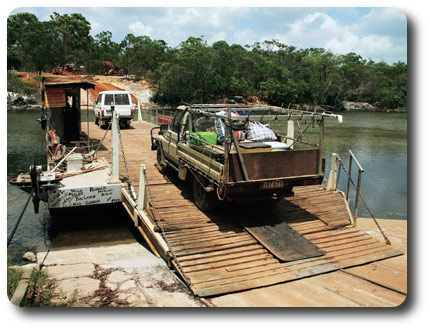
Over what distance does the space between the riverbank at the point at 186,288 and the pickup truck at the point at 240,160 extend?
1823mm

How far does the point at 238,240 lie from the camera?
24.6ft

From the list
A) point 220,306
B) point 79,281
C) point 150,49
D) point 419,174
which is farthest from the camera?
point 150,49

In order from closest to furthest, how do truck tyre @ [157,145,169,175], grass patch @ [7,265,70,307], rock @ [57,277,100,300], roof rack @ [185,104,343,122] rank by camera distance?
grass patch @ [7,265,70,307] < rock @ [57,277,100,300] < roof rack @ [185,104,343,122] < truck tyre @ [157,145,169,175]

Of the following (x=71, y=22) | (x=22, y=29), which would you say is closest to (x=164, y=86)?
(x=22, y=29)

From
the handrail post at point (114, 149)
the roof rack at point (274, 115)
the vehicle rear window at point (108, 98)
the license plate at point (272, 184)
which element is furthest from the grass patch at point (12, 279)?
the vehicle rear window at point (108, 98)

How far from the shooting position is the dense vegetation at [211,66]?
174 ft

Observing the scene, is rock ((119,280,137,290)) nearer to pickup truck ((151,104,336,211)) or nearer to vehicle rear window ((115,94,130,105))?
pickup truck ((151,104,336,211))

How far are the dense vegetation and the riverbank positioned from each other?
48238 millimetres

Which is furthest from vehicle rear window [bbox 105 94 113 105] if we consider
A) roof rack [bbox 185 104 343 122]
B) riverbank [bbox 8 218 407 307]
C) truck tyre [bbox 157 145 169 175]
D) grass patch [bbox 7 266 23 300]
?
grass patch [bbox 7 266 23 300]

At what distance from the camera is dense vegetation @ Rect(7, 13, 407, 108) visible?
5303cm

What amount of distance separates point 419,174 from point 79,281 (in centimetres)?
566

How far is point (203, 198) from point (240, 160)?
5.88 ft

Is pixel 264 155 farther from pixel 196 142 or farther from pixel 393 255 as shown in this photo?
pixel 393 255

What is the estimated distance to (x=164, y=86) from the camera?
55125 mm
